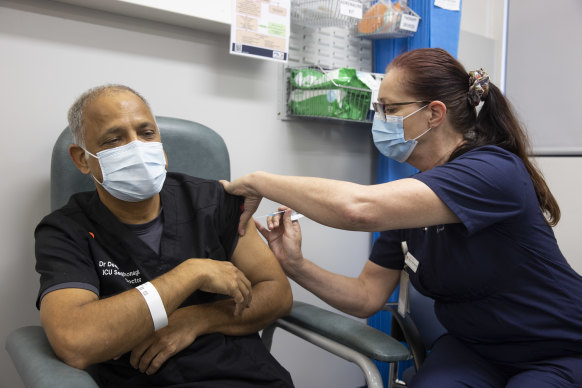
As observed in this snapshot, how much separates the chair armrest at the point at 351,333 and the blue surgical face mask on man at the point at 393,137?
563 millimetres

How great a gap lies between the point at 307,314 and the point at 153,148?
0.69m

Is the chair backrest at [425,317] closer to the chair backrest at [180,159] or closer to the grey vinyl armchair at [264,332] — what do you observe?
the grey vinyl armchair at [264,332]

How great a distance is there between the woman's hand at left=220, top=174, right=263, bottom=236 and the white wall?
1.75 feet

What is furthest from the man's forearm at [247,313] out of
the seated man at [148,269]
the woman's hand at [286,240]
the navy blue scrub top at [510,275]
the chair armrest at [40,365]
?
the navy blue scrub top at [510,275]

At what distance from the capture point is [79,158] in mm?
1362

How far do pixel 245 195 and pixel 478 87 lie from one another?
0.79 meters

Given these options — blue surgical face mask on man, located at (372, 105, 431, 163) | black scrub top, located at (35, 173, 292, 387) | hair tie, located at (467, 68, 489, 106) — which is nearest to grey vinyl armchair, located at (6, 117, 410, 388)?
black scrub top, located at (35, 173, 292, 387)

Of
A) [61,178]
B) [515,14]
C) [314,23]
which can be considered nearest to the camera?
[61,178]

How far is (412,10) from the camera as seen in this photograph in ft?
6.92

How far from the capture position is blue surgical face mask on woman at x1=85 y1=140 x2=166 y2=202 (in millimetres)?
1280

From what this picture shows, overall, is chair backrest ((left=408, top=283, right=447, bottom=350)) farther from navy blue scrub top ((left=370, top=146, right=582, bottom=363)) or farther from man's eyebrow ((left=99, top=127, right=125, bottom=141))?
man's eyebrow ((left=99, top=127, right=125, bottom=141))

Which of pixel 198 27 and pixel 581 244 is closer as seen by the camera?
pixel 198 27

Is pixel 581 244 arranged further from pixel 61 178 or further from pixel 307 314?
pixel 61 178

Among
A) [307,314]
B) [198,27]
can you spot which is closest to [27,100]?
[198,27]
